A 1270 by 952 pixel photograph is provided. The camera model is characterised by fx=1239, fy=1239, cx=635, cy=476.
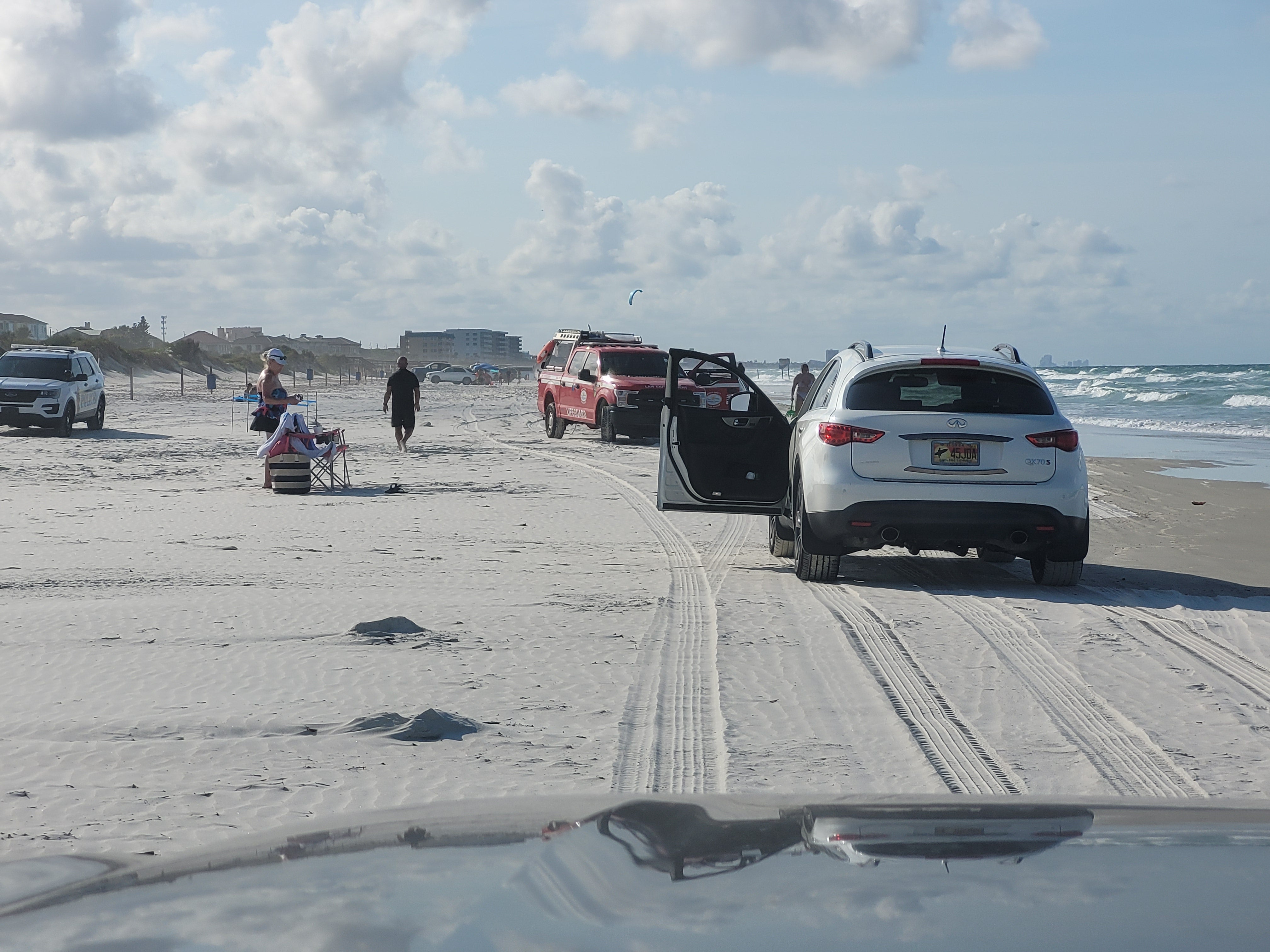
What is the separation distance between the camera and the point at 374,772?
14.3ft

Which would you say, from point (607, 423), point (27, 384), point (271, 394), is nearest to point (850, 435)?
point (271, 394)

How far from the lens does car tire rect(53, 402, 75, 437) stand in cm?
2447

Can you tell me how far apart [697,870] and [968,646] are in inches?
192

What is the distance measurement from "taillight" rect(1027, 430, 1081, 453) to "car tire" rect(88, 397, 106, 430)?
22.5 meters

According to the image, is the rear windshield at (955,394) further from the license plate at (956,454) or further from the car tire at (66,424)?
the car tire at (66,424)

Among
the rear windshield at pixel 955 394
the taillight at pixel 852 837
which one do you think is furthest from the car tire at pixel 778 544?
the taillight at pixel 852 837

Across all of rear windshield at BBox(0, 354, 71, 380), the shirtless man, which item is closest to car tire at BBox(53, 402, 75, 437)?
rear windshield at BBox(0, 354, 71, 380)

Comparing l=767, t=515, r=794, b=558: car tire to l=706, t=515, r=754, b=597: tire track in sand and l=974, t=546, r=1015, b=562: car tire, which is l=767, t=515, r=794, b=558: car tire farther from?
l=974, t=546, r=1015, b=562: car tire

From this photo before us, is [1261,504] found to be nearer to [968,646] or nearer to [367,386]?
[968,646]

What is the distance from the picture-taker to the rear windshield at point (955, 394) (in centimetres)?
854

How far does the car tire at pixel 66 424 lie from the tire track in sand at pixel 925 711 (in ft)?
68.2

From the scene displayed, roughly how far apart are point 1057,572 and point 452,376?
8166 centimetres

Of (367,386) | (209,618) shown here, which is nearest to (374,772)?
(209,618)

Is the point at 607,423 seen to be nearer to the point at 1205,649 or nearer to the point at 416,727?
the point at 1205,649
